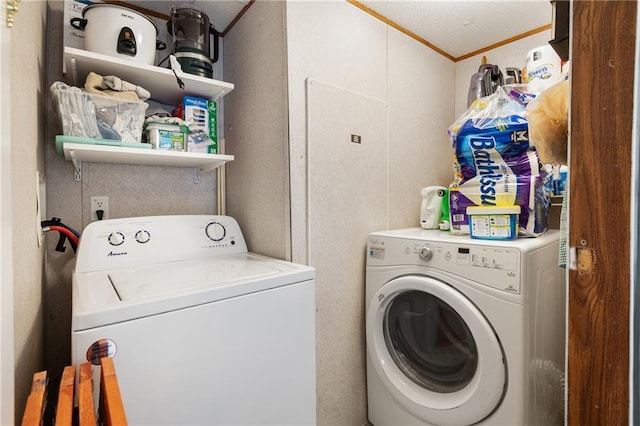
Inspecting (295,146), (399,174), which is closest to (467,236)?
(399,174)

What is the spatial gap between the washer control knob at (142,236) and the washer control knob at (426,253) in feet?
3.87

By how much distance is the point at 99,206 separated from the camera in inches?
56.9

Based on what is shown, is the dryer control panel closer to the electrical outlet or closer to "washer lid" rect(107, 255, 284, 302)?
"washer lid" rect(107, 255, 284, 302)

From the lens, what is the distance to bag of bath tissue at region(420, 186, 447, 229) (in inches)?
68.8

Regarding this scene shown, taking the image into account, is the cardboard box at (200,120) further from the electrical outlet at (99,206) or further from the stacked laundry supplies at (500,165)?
the stacked laundry supplies at (500,165)

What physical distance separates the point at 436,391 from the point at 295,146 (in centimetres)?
123

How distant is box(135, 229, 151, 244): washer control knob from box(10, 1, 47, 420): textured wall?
38 cm

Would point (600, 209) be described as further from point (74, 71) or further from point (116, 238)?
point (74, 71)

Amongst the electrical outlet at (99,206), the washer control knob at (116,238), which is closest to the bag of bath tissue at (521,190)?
the washer control knob at (116,238)

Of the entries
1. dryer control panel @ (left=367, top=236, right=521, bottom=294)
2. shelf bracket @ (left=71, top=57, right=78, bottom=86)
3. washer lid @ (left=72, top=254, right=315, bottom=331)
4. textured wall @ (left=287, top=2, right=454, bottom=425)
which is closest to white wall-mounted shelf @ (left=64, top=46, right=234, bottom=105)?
shelf bracket @ (left=71, top=57, right=78, bottom=86)

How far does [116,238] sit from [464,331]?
149 centimetres

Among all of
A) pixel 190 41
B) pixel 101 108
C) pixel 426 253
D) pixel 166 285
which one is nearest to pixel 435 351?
pixel 426 253

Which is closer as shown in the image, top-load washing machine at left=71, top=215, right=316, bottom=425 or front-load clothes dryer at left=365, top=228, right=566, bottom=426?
top-load washing machine at left=71, top=215, right=316, bottom=425

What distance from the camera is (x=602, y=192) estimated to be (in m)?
0.59
